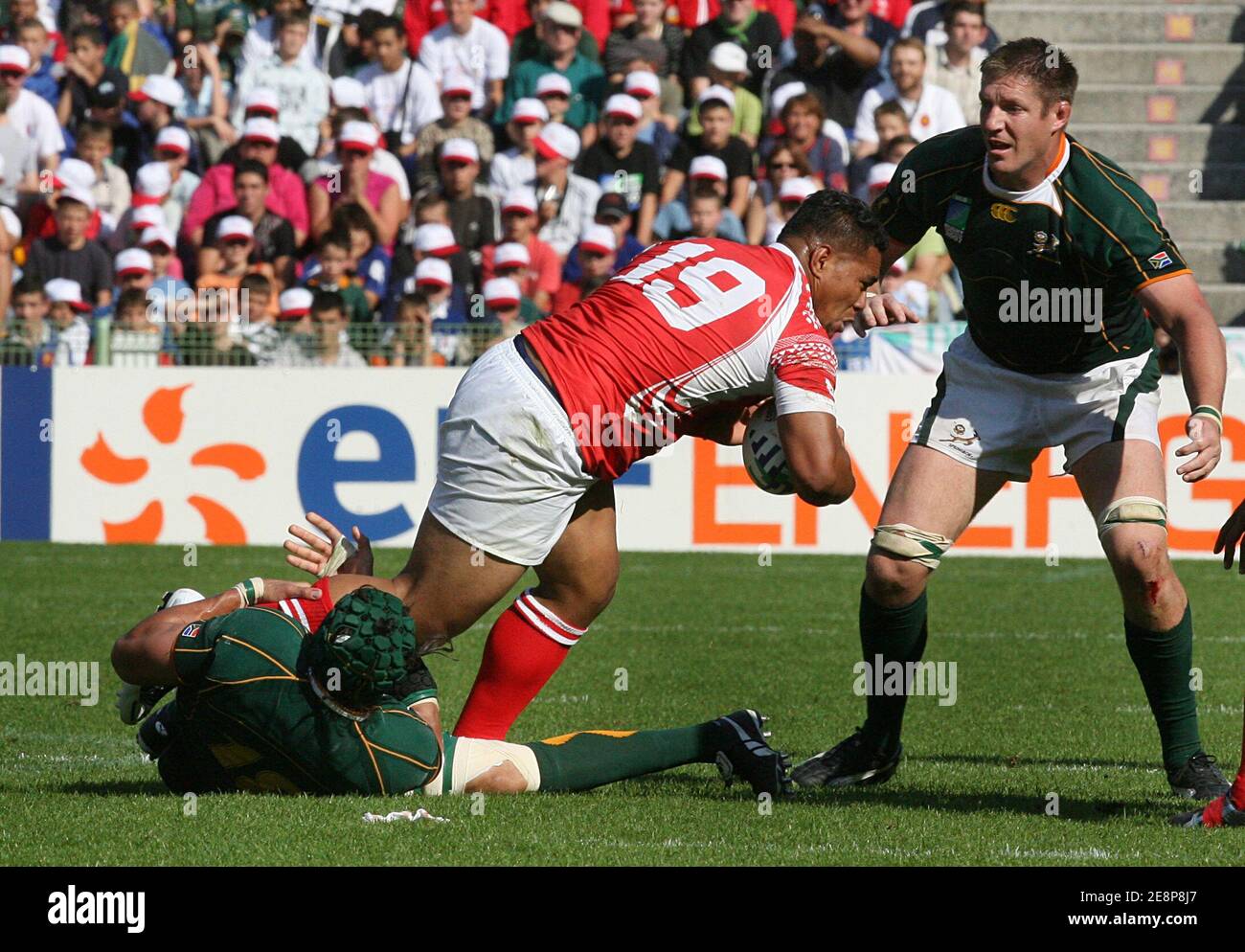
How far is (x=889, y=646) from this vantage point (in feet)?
21.2

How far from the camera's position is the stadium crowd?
581 inches

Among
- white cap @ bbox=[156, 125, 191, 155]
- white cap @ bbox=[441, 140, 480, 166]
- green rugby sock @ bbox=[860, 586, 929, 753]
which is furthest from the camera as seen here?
white cap @ bbox=[156, 125, 191, 155]

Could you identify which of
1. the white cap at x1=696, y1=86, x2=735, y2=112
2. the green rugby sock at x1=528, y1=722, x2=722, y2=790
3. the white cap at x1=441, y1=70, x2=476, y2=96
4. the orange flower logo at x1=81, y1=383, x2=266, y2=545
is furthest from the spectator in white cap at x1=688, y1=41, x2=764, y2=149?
the green rugby sock at x1=528, y1=722, x2=722, y2=790

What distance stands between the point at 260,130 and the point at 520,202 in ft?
8.20

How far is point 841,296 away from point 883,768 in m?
1.65

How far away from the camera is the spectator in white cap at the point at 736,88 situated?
17.0m

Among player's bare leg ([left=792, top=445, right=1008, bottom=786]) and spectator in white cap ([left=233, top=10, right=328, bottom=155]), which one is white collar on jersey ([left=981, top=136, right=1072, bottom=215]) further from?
spectator in white cap ([left=233, top=10, right=328, bottom=155])

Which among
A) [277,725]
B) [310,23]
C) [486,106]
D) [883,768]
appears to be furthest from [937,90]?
[277,725]

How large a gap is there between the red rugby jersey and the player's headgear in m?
0.82

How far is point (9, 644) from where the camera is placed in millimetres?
9305

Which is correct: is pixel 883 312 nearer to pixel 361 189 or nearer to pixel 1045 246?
pixel 1045 246

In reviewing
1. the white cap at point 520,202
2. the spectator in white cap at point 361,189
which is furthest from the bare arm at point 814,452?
the spectator in white cap at point 361,189

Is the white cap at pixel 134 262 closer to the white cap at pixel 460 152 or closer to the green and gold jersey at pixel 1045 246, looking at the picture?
the white cap at pixel 460 152

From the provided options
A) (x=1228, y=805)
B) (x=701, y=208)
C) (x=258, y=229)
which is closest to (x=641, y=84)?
(x=701, y=208)
